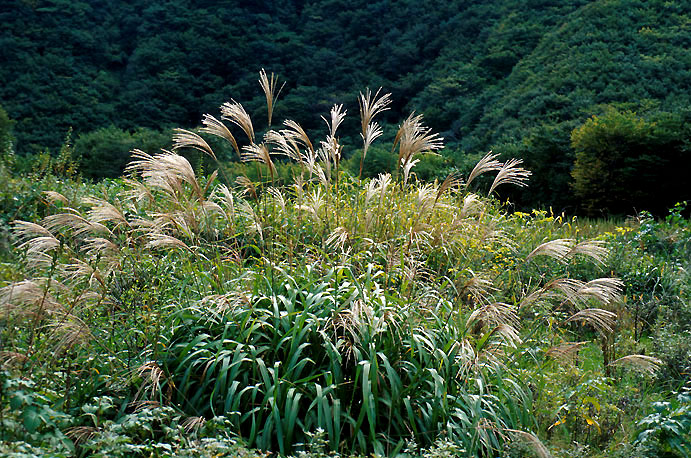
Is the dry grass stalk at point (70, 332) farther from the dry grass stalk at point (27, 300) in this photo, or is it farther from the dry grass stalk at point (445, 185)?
the dry grass stalk at point (445, 185)

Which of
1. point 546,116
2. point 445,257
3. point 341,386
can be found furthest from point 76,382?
point 546,116

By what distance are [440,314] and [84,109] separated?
2296 cm

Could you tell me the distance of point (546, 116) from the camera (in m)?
17.9

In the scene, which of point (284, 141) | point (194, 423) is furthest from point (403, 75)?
point (194, 423)

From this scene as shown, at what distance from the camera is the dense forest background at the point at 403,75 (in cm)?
1323

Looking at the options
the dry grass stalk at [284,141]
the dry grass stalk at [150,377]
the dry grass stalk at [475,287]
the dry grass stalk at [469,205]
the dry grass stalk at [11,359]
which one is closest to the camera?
the dry grass stalk at [11,359]

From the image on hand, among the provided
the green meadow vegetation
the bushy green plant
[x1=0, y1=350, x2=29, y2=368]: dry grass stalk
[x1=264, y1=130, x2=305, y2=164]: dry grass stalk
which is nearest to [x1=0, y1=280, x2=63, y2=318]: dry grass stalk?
the green meadow vegetation

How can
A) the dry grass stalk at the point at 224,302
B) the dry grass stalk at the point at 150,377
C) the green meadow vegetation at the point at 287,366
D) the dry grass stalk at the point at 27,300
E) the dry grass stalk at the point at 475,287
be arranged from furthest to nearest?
the dry grass stalk at the point at 475,287
the dry grass stalk at the point at 224,302
the dry grass stalk at the point at 150,377
the green meadow vegetation at the point at 287,366
the dry grass stalk at the point at 27,300

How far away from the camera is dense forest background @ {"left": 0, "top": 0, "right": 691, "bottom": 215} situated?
13234 millimetres

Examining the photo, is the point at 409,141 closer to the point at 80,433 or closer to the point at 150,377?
the point at 150,377

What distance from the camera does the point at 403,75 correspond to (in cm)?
2631

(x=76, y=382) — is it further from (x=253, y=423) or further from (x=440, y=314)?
(x=440, y=314)

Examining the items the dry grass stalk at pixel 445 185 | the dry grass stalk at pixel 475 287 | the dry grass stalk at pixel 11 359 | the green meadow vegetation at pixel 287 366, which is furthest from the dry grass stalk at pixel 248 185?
the dry grass stalk at pixel 11 359

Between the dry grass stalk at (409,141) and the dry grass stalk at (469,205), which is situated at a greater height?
the dry grass stalk at (409,141)
